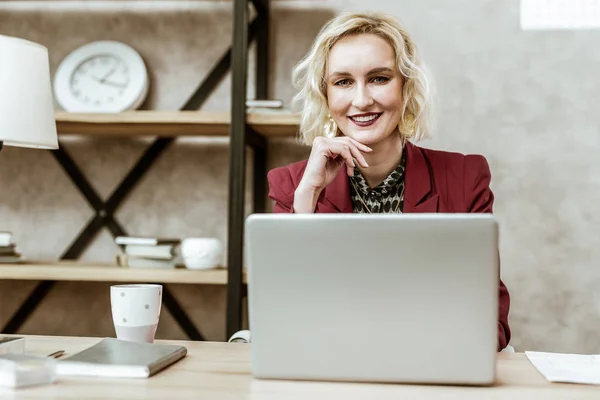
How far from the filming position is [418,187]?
1651 mm

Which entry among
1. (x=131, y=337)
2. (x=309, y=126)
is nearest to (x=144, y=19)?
(x=309, y=126)

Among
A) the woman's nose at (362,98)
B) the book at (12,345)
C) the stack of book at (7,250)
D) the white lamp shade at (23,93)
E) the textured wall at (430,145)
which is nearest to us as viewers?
the book at (12,345)

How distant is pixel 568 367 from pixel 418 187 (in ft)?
2.79

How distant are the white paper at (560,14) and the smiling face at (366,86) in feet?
3.08

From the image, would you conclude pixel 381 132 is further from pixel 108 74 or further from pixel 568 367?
pixel 108 74

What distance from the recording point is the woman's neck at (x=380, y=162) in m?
1.78

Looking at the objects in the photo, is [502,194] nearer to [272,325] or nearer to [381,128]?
[381,128]

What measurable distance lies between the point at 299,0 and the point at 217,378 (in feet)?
6.61

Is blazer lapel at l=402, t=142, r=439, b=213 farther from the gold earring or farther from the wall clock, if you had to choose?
the wall clock

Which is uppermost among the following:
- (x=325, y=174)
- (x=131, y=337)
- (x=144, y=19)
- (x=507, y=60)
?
(x=144, y=19)

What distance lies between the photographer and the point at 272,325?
73 centimetres

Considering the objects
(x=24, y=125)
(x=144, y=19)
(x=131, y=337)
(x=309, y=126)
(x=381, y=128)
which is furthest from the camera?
(x=144, y=19)

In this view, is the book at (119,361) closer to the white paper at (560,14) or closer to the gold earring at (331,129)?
the gold earring at (331,129)

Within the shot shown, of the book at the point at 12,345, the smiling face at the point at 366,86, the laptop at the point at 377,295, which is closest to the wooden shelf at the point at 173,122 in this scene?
the smiling face at the point at 366,86
